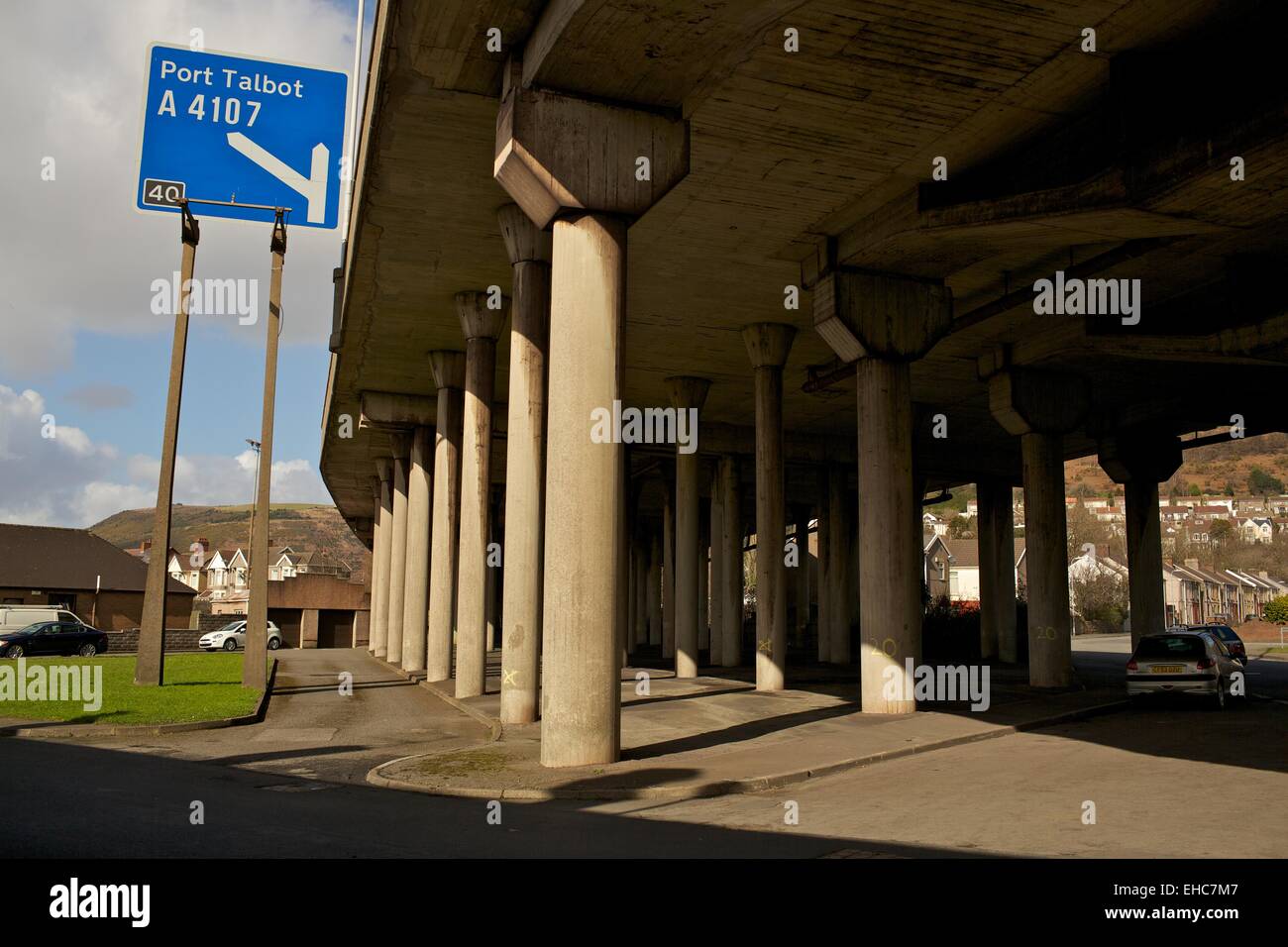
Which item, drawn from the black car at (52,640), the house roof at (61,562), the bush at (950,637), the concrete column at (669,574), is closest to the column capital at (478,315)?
the bush at (950,637)

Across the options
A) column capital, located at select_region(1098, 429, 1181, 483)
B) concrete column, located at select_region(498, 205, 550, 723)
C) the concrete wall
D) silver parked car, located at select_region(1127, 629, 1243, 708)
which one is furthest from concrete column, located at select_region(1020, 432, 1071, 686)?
the concrete wall

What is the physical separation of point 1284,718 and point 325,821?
58.1ft

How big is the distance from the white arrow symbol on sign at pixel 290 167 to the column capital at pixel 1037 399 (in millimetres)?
17297

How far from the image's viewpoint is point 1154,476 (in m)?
35.6

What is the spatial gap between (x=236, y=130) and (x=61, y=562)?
60.4 meters

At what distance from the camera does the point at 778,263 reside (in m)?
22.4

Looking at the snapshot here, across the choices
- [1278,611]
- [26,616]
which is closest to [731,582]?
[26,616]

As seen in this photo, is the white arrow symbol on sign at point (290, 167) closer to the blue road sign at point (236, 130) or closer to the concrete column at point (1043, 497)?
the blue road sign at point (236, 130)

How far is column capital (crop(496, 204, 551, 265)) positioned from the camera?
1839 centimetres

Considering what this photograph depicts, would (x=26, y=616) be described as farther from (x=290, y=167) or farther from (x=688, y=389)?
(x=290, y=167)

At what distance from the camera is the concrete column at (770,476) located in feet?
86.0

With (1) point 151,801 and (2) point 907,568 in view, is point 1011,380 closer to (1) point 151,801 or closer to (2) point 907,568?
(2) point 907,568
